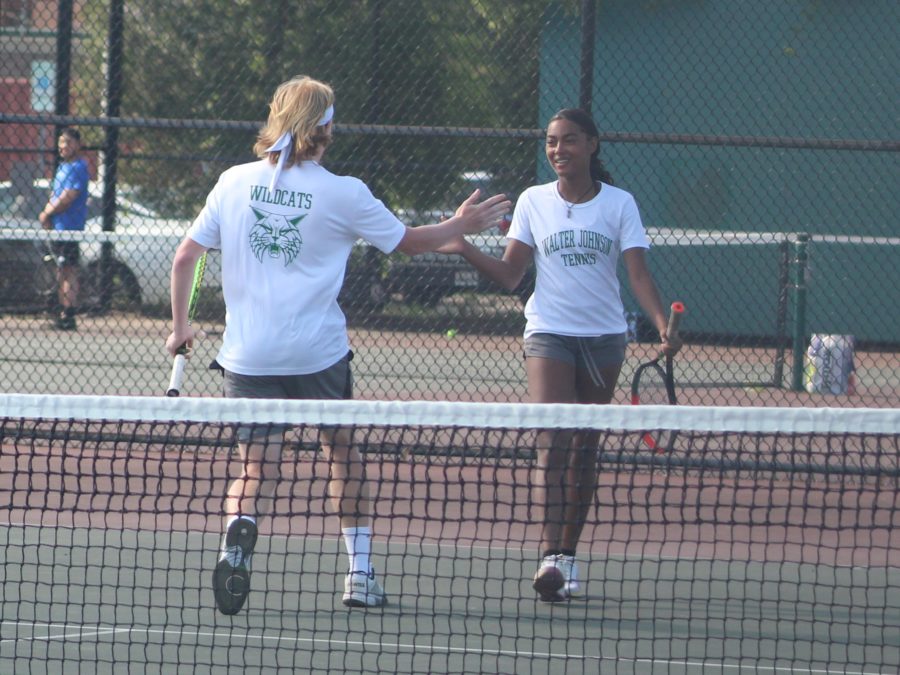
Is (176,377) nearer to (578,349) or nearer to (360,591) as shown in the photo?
(360,591)

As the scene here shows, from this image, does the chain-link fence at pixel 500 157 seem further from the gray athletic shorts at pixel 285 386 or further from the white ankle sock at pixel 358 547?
the gray athletic shorts at pixel 285 386

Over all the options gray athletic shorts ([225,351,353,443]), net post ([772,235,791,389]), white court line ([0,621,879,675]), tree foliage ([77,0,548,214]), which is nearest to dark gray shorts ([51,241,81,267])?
tree foliage ([77,0,548,214])

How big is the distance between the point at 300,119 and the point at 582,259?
3.74 ft

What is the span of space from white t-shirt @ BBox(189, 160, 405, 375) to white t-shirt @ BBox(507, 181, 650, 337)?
26.6 inches

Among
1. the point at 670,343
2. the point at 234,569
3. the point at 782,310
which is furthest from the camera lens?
the point at 782,310

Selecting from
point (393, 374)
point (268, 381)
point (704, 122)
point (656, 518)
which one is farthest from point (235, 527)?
point (704, 122)

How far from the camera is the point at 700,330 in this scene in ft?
41.1

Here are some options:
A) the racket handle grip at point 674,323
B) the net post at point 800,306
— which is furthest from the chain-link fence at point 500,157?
the racket handle grip at point 674,323

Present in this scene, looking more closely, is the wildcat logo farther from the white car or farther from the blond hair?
the white car

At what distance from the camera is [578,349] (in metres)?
5.30

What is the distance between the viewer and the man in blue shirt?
1040 cm

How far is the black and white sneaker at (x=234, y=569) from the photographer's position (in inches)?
185

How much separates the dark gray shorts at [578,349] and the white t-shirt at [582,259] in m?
0.02

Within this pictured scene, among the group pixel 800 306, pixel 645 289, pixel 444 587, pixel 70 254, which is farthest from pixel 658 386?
pixel 70 254
